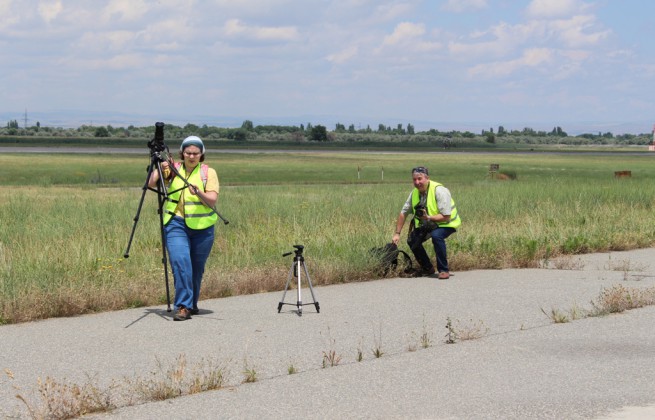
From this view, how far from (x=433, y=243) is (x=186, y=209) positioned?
4446mm

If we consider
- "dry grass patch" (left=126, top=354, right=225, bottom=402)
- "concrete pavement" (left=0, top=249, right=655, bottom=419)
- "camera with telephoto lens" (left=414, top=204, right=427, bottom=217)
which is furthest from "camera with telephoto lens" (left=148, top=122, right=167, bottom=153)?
"camera with telephoto lens" (left=414, top=204, right=427, bottom=217)

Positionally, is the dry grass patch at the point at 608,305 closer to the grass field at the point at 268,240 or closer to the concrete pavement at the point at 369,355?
the concrete pavement at the point at 369,355

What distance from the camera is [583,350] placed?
8031 millimetres

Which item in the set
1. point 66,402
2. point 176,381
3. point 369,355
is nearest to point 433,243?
point 369,355

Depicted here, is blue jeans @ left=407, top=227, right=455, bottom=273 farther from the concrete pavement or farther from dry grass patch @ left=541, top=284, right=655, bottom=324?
dry grass patch @ left=541, top=284, right=655, bottom=324

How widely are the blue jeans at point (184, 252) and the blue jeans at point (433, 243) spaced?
4059 mm

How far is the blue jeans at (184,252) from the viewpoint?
357 inches

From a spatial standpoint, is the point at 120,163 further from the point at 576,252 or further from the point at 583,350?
the point at 583,350

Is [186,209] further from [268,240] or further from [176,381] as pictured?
[268,240]

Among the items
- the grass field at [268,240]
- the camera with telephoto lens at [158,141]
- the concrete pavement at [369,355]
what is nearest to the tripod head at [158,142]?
the camera with telephoto lens at [158,141]

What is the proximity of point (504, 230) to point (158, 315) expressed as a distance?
10.2 m

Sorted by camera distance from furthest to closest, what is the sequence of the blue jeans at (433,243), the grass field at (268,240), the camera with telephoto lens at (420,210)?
the camera with telephoto lens at (420,210) < the blue jeans at (433,243) < the grass field at (268,240)

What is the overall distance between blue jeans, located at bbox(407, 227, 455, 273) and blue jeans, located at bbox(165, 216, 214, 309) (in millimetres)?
4059

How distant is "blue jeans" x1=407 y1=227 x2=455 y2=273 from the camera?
12484 millimetres
